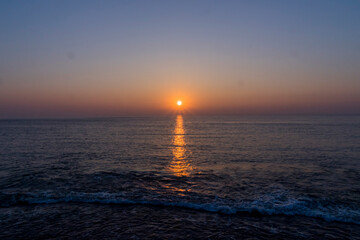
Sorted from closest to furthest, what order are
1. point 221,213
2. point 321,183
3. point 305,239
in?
1. point 305,239
2. point 221,213
3. point 321,183

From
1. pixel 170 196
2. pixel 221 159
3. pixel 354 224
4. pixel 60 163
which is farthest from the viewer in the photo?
pixel 221 159

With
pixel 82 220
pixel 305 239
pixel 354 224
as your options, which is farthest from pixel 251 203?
pixel 82 220

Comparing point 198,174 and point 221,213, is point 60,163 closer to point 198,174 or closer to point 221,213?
point 198,174

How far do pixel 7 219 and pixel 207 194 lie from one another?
1152cm

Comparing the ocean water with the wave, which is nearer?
the ocean water

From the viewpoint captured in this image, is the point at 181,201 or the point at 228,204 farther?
the point at 181,201

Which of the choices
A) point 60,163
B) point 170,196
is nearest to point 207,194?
point 170,196

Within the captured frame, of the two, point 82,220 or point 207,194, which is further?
point 207,194

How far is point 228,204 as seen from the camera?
14.0 metres

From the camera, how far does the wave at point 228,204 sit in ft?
42.1

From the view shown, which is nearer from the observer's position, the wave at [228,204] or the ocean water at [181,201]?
the ocean water at [181,201]

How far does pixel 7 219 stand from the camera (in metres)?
12.1

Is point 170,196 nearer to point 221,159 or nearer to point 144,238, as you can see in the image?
point 144,238

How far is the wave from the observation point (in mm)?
12820
